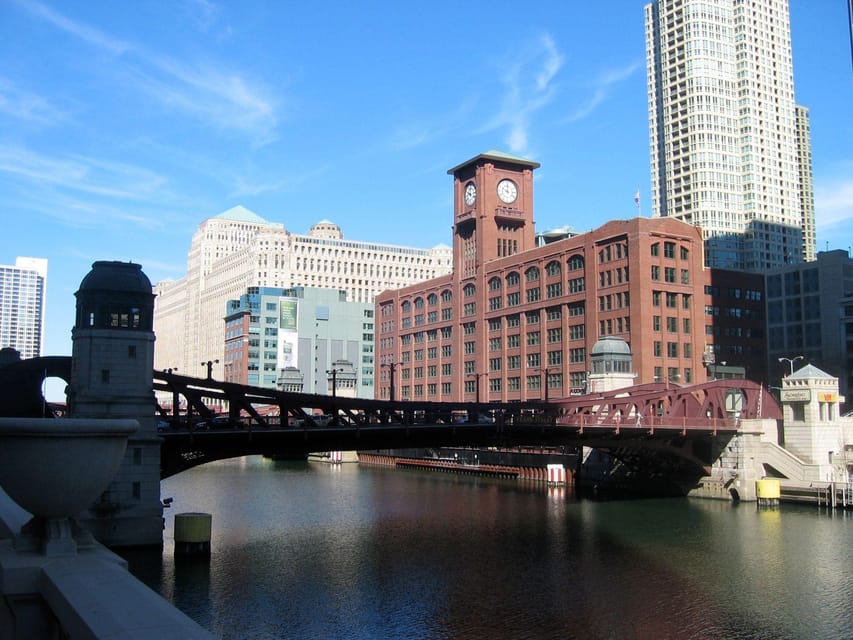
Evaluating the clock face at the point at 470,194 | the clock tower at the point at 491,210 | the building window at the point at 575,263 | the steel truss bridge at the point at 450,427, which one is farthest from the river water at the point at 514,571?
the clock face at the point at 470,194

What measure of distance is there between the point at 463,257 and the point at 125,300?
106 meters

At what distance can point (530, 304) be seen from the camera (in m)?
139

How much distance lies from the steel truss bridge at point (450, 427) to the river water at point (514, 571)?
637cm

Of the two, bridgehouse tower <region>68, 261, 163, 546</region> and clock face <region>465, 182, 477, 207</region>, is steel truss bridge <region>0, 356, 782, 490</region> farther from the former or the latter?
clock face <region>465, 182, 477, 207</region>

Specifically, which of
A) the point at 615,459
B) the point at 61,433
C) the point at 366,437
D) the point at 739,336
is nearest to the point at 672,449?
the point at 615,459

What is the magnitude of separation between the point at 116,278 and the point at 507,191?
351 feet

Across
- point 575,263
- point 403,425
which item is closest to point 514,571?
point 403,425

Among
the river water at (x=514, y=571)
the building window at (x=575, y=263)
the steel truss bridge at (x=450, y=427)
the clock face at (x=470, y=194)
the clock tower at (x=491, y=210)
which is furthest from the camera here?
the clock face at (x=470, y=194)

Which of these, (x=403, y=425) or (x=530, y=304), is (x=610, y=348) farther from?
(x=403, y=425)

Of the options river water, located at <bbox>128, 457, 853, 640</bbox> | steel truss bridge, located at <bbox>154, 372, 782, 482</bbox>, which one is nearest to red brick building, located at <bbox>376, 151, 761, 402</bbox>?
steel truss bridge, located at <bbox>154, 372, 782, 482</bbox>

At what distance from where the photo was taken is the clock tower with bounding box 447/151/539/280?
15175cm

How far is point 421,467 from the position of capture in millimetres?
134625

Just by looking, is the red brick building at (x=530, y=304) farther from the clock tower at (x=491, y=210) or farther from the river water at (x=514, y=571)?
the river water at (x=514, y=571)

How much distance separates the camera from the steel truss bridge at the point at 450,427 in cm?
5975
